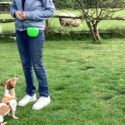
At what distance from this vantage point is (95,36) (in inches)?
516

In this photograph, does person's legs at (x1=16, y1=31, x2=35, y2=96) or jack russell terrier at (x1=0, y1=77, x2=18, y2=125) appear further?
person's legs at (x1=16, y1=31, x2=35, y2=96)

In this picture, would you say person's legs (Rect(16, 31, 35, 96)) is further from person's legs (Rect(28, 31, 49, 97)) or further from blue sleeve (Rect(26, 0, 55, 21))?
blue sleeve (Rect(26, 0, 55, 21))

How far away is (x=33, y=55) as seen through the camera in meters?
5.53

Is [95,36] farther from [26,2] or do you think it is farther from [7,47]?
[26,2]

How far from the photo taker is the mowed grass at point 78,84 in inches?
213

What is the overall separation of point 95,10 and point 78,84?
6524mm

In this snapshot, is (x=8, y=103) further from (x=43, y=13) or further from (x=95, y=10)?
(x=95, y=10)

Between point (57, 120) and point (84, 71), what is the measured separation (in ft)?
10.0

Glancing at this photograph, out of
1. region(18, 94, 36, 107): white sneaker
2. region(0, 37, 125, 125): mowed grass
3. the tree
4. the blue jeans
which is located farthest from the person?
the tree

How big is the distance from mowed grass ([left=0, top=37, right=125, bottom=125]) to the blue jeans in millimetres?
371

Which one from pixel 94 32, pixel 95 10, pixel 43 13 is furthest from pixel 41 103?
pixel 95 10

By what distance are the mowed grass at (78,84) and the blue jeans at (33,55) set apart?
1.22ft

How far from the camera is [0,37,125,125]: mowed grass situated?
17.8ft

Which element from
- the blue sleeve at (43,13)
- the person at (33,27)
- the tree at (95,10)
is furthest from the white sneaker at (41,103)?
the tree at (95,10)
